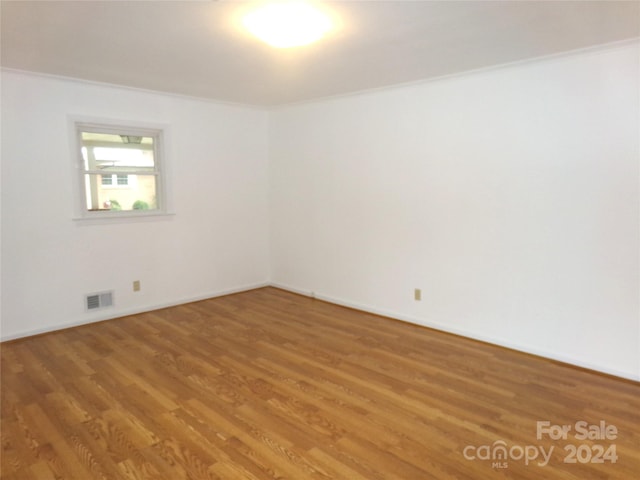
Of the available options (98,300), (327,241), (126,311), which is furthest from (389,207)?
(98,300)

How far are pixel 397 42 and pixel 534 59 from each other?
117cm

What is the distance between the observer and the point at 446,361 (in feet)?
10.9

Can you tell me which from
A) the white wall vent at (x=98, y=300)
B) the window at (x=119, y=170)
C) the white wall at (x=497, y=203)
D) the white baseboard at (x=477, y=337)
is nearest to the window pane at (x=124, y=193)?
the window at (x=119, y=170)

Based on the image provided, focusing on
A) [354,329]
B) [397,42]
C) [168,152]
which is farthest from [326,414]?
[168,152]

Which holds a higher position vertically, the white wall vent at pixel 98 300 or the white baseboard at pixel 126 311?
the white wall vent at pixel 98 300

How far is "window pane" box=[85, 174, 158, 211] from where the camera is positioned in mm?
4215

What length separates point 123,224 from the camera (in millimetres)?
4348

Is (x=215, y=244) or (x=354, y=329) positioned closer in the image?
(x=354, y=329)

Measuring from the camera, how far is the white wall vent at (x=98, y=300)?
→ 4180 mm

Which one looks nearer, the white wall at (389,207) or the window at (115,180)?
the white wall at (389,207)

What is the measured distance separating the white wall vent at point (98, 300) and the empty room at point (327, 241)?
0.05 meters

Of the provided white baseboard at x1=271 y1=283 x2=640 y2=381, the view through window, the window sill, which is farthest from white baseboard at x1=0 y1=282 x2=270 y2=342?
the view through window

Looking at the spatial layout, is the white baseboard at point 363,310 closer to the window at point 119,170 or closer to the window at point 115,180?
the window at point 119,170

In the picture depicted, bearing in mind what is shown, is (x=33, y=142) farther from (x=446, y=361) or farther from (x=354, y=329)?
(x=446, y=361)
